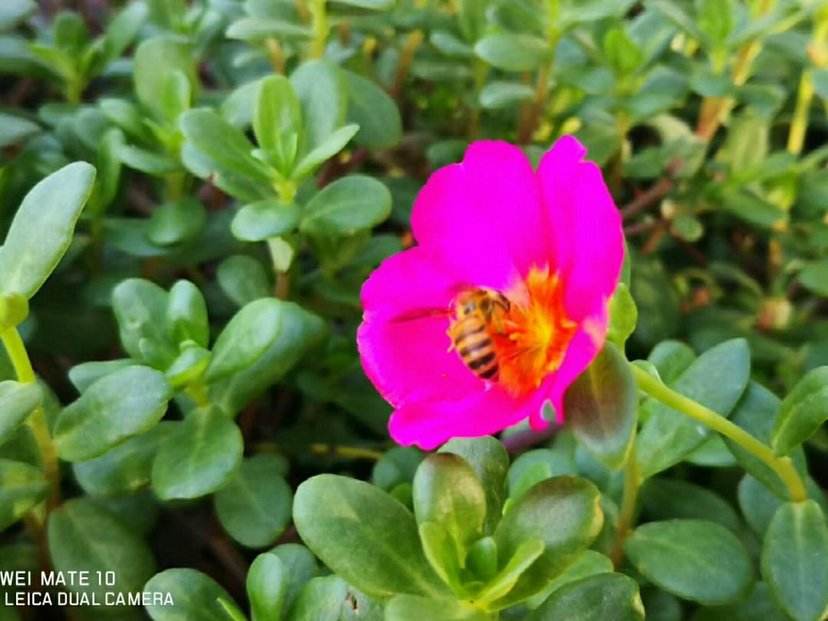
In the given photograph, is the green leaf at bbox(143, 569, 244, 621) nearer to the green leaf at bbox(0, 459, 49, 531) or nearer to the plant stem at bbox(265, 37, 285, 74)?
the green leaf at bbox(0, 459, 49, 531)

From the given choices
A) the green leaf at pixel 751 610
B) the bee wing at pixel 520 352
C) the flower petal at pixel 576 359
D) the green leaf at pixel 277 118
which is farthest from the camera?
the green leaf at pixel 277 118

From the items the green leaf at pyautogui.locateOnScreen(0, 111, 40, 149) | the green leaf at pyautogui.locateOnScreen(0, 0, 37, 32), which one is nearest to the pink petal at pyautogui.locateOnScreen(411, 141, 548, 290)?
the green leaf at pyautogui.locateOnScreen(0, 111, 40, 149)

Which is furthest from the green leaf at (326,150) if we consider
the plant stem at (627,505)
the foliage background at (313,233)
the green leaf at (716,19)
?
the green leaf at (716,19)

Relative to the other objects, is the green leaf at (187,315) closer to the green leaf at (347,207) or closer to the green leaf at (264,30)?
the green leaf at (347,207)

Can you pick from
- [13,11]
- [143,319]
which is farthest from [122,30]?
[143,319]

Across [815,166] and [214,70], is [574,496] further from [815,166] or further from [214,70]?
[214,70]

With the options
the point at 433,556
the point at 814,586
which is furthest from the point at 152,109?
the point at 814,586
